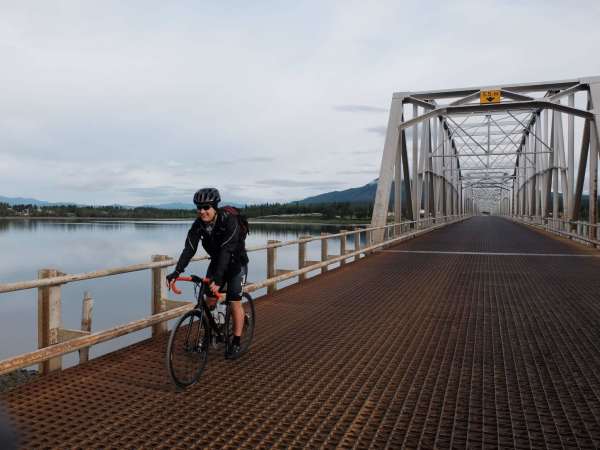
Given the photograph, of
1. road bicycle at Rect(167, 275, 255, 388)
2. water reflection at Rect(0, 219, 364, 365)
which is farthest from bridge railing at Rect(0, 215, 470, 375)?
water reflection at Rect(0, 219, 364, 365)

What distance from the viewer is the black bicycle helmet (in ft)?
14.6

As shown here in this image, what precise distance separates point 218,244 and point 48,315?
163 cm

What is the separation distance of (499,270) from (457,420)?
9994 millimetres

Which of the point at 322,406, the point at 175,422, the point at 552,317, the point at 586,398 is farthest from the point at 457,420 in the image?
the point at 552,317

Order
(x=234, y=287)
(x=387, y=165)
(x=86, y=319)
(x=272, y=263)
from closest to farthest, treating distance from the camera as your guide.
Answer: (x=234, y=287), (x=86, y=319), (x=272, y=263), (x=387, y=165)

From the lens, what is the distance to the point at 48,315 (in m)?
4.54

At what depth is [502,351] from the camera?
551 centimetres

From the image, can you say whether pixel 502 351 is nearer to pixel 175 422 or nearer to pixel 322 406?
pixel 322 406

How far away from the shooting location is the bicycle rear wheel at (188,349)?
13.7 feet

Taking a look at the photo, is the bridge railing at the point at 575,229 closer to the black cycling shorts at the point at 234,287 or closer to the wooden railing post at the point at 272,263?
the wooden railing post at the point at 272,263

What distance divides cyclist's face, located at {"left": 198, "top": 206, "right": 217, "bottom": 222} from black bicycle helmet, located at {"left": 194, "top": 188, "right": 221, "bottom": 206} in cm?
6

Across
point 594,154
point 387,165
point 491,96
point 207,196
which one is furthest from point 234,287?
point 594,154

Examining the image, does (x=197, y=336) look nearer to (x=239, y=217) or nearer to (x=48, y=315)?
(x=239, y=217)

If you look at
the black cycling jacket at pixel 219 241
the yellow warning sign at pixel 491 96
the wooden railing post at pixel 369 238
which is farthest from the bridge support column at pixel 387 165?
the black cycling jacket at pixel 219 241
